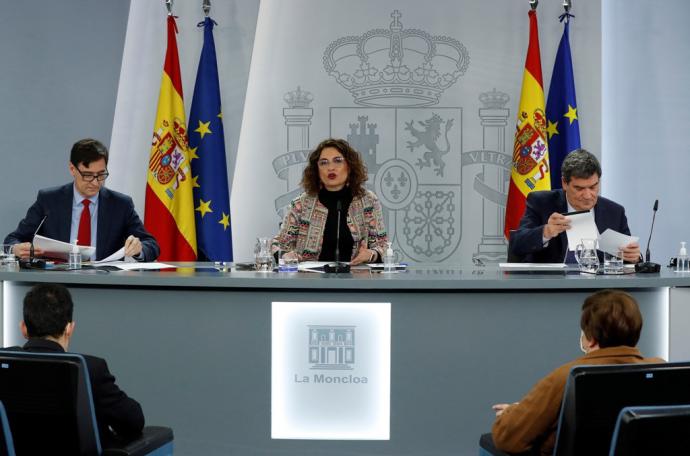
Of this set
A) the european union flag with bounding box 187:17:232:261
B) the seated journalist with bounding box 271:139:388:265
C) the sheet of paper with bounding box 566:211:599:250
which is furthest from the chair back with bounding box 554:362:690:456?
the european union flag with bounding box 187:17:232:261

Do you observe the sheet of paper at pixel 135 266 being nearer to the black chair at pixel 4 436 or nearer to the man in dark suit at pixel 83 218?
the man in dark suit at pixel 83 218

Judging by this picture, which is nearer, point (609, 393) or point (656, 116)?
point (609, 393)

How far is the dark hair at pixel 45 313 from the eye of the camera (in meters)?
2.08

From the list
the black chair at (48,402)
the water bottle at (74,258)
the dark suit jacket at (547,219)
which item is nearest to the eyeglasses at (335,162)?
the dark suit jacket at (547,219)

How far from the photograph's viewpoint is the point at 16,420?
1.91m

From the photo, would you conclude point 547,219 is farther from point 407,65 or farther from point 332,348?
point 407,65

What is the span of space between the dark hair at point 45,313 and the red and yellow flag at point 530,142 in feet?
12.5

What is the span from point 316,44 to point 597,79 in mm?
2006

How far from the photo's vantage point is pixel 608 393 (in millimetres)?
1767

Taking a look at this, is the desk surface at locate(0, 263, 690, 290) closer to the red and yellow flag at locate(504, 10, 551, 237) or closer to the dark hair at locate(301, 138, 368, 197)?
the dark hair at locate(301, 138, 368, 197)

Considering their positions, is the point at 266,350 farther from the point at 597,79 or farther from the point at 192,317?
the point at 597,79

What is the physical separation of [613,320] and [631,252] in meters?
1.81

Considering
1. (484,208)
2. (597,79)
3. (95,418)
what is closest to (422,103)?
(484,208)

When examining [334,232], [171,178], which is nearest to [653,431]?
[334,232]
